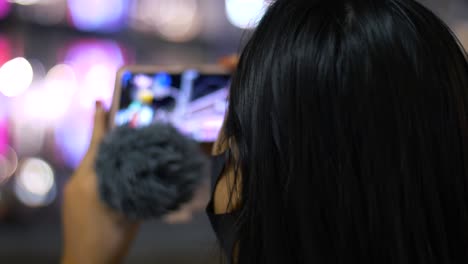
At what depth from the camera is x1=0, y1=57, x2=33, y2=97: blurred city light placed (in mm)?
1332

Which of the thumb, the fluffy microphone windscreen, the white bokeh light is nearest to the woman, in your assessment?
the fluffy microphone windscreen

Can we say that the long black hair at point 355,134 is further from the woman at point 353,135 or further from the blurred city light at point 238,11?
the blurred city light at point 238,11

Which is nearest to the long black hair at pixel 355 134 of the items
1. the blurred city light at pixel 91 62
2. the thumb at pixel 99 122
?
the thumb at pixel 99 122

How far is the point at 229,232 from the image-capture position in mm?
429

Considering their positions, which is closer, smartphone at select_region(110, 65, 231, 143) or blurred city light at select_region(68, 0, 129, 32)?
smartphone at select_region(110, 65, 231, 143)

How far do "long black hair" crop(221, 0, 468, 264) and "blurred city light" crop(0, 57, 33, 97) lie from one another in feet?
3.52

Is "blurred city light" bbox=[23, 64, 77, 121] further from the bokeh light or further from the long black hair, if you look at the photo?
the long black hair

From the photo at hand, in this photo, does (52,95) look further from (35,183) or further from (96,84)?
(35,183)

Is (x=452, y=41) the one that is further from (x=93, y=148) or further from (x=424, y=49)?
(x=93, y=148)

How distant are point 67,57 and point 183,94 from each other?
741 mm

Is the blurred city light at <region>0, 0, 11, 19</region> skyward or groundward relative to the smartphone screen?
skyward

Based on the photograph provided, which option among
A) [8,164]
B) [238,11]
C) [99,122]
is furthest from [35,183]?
[99,122]

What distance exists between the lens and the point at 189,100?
2.36 feet

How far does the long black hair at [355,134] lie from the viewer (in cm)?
36
